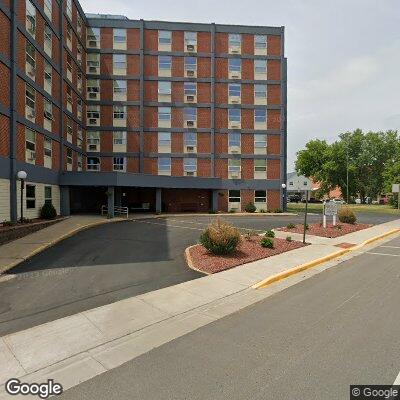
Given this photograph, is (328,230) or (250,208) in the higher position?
(250,208)

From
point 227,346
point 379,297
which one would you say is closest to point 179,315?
point 227,346

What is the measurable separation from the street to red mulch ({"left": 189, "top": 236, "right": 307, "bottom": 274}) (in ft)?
10.6

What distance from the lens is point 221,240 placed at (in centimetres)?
1180

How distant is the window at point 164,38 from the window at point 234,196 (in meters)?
19.1

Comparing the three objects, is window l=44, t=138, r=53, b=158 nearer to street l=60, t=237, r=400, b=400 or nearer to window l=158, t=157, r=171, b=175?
window l=158, t=157, r=171, b=175

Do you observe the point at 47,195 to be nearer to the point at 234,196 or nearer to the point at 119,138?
the point at 119,138

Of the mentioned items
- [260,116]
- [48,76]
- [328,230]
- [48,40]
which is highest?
[48,40]

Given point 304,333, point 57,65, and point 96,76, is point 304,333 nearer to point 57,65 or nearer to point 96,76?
point 57,65

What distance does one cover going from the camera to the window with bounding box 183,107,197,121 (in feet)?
120

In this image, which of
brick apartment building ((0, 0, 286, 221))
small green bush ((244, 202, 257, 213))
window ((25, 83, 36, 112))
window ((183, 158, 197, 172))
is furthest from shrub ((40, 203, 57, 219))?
small green bush ((244, 202, 257, 213))

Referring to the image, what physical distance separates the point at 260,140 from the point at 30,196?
85.8ft

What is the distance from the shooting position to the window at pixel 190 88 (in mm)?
36562

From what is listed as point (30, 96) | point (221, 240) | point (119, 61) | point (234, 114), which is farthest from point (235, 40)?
point (221, 240)

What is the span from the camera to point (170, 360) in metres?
4.84
